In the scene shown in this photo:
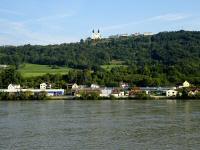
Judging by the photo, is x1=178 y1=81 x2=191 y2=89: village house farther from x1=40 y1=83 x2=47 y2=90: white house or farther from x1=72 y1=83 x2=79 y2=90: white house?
x1=40 y1=83 x2=47 y2=90: white house

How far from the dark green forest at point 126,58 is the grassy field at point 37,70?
185 cm

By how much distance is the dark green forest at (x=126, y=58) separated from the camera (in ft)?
180

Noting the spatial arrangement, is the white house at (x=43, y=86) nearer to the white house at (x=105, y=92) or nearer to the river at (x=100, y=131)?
the white house at (x=105, y=92)

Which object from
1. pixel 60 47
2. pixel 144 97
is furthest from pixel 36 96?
pixel 60 47

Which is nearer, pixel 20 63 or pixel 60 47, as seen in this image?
pixel 20 63

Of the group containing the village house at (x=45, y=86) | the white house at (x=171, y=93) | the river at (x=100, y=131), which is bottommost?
the river at (x=100, y=131)

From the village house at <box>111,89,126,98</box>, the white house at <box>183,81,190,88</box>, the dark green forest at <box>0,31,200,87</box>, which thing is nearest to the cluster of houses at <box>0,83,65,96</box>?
the dark green forest at <box>0,31,200,87</box>

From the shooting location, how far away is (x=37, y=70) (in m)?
61.9

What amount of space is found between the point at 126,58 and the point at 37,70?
51.7ft

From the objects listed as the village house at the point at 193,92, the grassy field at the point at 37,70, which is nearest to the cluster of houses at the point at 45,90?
the grassy field at the point at 37,70

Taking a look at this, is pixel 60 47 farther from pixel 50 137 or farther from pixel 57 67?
pixel 50 137

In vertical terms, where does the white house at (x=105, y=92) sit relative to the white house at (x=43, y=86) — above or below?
below

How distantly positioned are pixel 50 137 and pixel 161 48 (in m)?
57.6

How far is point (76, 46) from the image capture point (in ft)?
277
